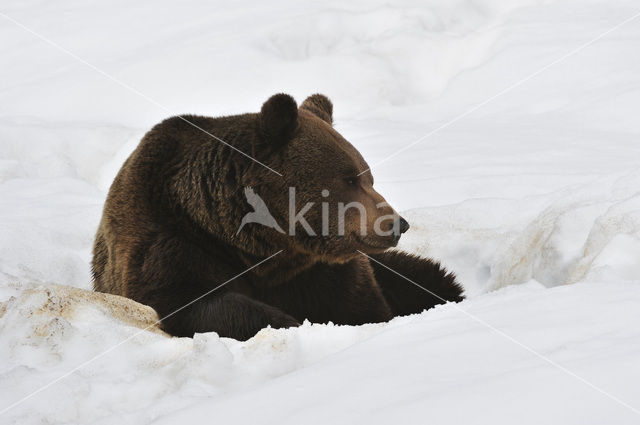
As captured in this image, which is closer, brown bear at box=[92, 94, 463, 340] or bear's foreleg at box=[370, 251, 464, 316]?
brown bear at box=[92, 94, 463, 340]

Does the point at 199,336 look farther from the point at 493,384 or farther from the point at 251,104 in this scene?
the point at 251,104

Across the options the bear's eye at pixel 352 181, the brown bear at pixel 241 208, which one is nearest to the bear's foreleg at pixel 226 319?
the brown bear at pixel 241 208

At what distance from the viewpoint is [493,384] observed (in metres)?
1.72

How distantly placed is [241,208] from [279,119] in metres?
0.47

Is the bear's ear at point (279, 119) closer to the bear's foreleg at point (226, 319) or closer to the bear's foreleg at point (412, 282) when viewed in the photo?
the bear's foreleg at point (226, 319)

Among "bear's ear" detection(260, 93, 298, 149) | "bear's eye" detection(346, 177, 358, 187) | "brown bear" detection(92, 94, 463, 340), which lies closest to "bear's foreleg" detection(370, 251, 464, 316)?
"brown bear" detection(92, 94, 463, 340)

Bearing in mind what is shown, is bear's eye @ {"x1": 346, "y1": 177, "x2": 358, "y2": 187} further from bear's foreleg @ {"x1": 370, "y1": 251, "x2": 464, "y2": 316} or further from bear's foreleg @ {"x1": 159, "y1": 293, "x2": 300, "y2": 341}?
bear's foreleg @ {"x1": 370, "y1": 251, "x2": 464, "y2": 316}

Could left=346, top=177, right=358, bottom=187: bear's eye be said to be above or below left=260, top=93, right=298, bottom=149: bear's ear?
below

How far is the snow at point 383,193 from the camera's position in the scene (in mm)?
1885

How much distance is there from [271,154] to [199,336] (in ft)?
5.14

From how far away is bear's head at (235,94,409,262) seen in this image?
3840mm

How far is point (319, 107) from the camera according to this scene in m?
4.55

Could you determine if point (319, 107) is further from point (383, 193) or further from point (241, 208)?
point (383, 193)

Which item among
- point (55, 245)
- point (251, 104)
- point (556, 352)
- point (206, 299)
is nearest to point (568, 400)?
point (556, 352)
